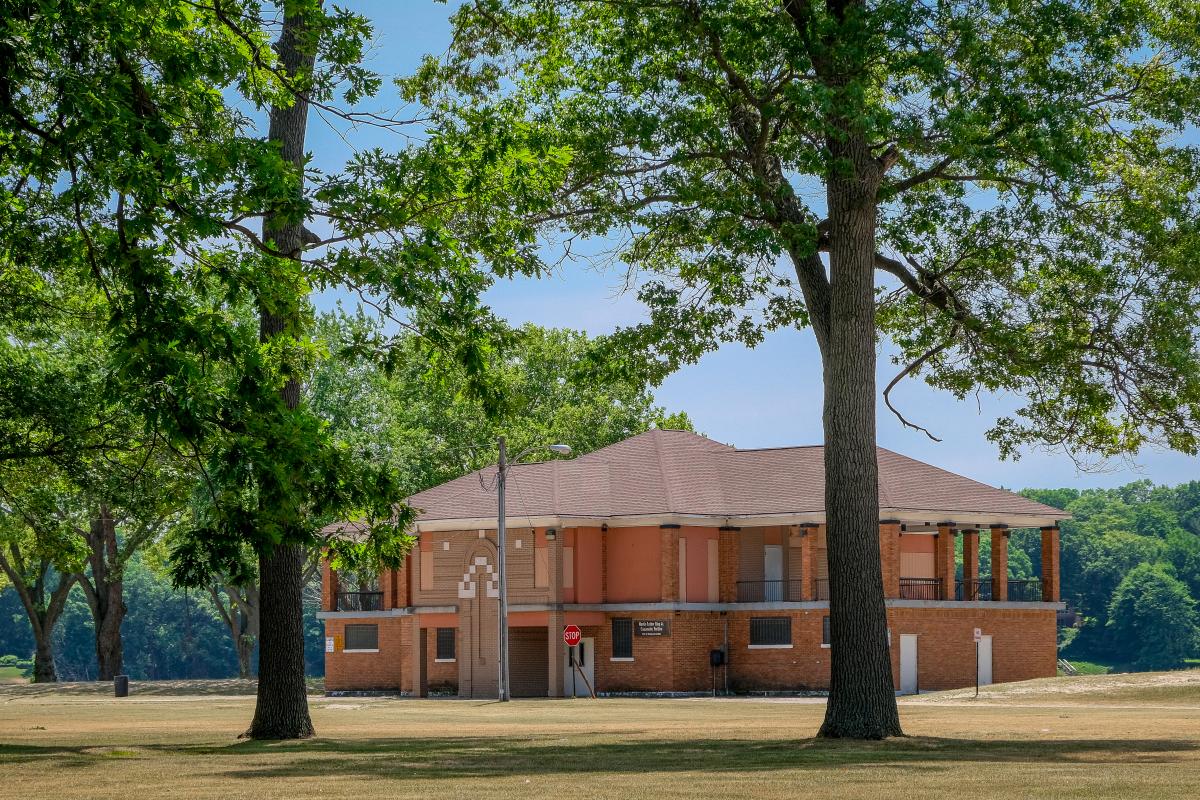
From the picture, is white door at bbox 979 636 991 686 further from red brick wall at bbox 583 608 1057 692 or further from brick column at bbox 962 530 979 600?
brick column at bbox 962 530 979 600

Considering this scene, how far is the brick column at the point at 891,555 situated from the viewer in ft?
178

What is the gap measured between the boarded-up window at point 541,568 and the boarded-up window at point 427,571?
471cm

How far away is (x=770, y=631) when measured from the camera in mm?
55125

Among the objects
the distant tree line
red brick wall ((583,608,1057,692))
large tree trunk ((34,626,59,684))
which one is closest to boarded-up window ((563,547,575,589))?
red brick wall ((583,608,1057,692))

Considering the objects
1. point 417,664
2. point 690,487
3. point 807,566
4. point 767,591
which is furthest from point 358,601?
point 807,566

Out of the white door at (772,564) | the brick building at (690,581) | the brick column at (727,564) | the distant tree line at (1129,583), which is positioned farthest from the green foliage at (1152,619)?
the brick column at (727,564)

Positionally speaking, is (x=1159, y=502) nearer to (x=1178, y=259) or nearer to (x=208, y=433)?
(x=1178, y=259)

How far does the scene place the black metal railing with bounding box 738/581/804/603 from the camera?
56156 mm

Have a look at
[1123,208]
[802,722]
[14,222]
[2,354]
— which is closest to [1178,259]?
[1123,208]

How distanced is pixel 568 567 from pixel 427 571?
604cm

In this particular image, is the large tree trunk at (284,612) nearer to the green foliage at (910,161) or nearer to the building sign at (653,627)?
the green foliage at (910,161)

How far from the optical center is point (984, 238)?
26953 millimetres

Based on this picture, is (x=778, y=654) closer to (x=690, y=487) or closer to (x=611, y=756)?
(x=690, y=487)

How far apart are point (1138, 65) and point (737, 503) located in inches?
1259
